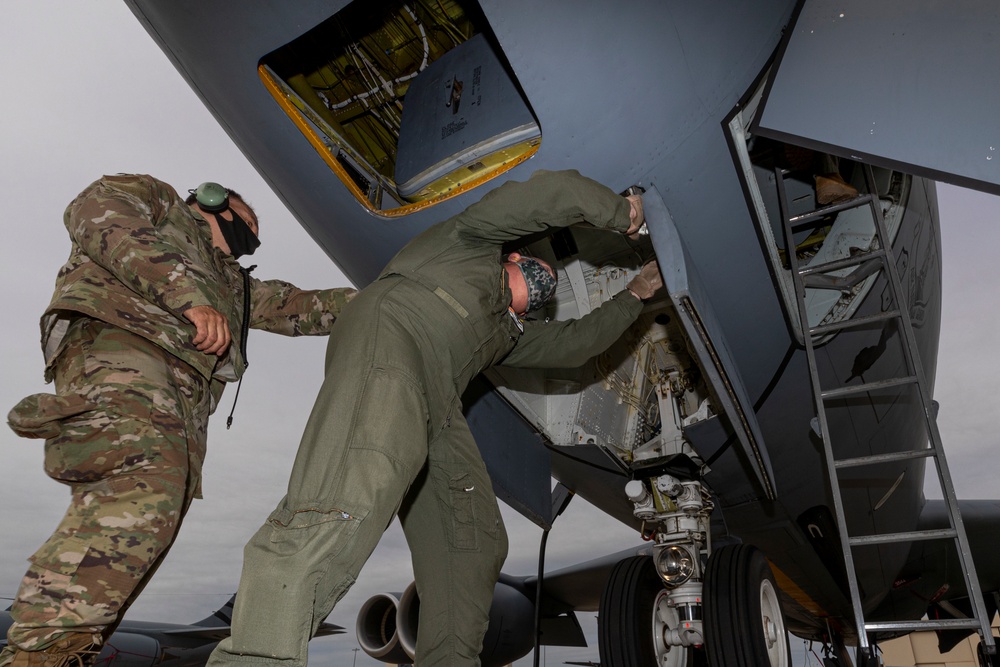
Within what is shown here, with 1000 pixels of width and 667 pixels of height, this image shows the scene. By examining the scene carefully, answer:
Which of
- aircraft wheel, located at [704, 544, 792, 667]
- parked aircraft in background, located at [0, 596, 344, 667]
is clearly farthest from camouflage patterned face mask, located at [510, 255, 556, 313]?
parked aircraft in background, located at [0, 596, 344, 667]

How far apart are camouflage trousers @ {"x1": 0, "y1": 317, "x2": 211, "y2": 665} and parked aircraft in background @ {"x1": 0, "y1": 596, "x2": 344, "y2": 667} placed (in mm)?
8086

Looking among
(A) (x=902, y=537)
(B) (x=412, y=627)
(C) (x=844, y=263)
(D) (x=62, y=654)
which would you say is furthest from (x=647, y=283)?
(B) (x=412, y=627)

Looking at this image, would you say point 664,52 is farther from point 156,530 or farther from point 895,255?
point 156,530

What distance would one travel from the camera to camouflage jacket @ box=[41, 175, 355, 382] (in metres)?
1.97

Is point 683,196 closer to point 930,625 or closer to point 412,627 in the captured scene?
point 930,625

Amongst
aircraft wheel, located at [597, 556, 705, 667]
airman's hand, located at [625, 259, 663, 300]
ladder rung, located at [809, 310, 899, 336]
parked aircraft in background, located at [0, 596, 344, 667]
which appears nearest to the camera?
airman's hand, located at [625, 259, 663, 300]

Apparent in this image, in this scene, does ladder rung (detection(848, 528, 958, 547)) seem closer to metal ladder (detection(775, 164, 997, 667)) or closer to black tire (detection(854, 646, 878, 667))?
metal ladder (detection(775, 164, 997, 667))

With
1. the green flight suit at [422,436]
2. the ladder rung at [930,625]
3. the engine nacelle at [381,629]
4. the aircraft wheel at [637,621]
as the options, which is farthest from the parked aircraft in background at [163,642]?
the ladder rung at [930,625]

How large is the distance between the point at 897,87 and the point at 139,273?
2600 mm

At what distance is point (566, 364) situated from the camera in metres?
2.90

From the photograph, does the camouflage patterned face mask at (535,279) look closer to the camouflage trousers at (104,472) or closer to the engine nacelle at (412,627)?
the camouflage trousers at (104,472)

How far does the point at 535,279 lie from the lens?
103 inches

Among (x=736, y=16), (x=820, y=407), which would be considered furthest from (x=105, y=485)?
(x=820, y=407)

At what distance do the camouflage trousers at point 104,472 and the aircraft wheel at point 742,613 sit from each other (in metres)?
2.35
